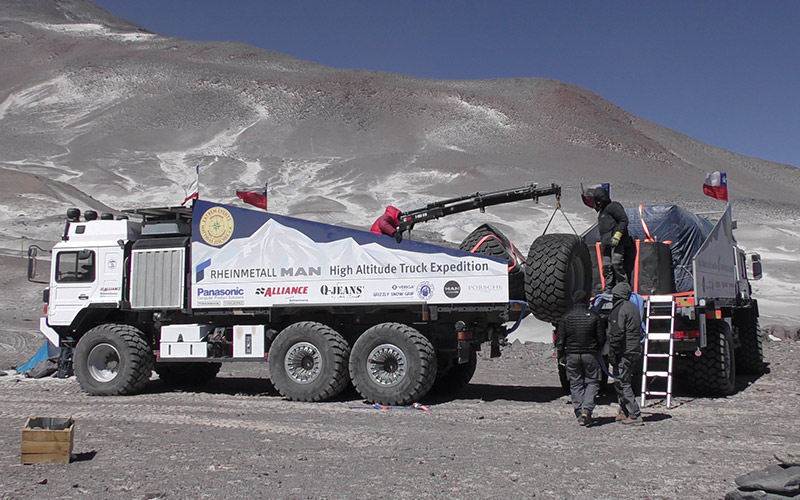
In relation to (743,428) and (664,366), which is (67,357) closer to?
(664,366)

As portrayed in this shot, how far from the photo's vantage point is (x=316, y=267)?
12.2 m

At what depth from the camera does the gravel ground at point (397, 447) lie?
6598mm

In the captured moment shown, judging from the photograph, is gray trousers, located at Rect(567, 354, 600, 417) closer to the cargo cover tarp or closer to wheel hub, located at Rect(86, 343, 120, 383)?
the cargo cover tarp

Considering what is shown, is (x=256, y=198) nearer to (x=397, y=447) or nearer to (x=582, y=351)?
(x=582, y=351)

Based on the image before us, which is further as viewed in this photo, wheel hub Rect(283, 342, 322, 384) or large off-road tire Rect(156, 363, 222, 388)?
large off-road tire Rect(156, 363, 222, 388)

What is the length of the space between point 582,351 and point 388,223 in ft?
13.0

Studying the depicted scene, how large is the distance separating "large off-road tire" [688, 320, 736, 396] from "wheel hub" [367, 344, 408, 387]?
439 centimetres

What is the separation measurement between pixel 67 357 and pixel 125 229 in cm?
277

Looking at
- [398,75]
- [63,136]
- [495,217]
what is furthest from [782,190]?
[63,136]

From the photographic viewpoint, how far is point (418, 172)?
3514 inches

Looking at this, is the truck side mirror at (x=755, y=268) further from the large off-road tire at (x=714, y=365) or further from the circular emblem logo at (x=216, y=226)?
the circular emblem logo at (x=216, y=226)

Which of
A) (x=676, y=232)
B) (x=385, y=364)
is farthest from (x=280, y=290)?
(x=676, y=232)

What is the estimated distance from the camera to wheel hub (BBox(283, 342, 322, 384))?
12.0 meters

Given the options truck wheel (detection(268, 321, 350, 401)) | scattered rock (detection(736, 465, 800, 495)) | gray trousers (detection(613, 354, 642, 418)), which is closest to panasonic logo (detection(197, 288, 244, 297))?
truck wheel (detection(268, 321, 350, 401))
